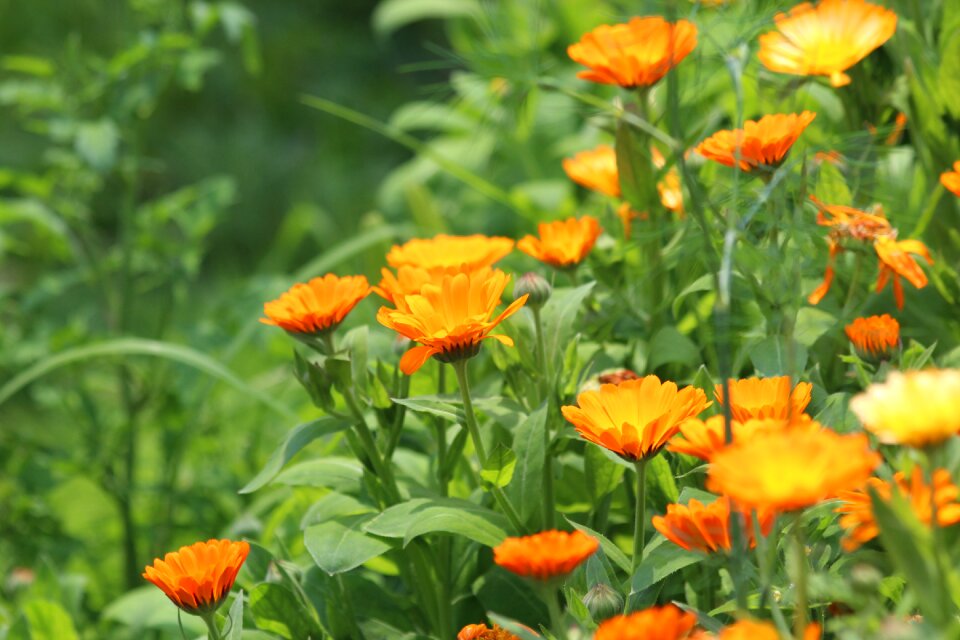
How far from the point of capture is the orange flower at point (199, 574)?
67 cm

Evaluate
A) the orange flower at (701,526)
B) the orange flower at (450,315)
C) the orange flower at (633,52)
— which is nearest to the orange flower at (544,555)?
the orange flower at (701,526)

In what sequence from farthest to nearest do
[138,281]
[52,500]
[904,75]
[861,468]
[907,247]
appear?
[52,500] → [138,281] → [904,75] → [907,247] → [861,468]

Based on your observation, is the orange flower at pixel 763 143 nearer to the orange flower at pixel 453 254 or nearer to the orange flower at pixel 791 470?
the orange flower at pixel 453 254

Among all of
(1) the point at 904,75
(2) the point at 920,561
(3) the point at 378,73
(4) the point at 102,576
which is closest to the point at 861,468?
(2) the point at 920,561

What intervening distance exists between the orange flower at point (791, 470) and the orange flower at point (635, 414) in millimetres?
170

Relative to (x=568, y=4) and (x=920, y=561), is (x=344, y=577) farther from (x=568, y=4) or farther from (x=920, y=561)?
(x=568, y=4)

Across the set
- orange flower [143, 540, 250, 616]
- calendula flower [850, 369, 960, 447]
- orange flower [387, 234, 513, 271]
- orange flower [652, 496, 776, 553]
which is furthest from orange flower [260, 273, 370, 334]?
calendula flower [850, 369, 960, 447]

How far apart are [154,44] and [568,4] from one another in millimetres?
691

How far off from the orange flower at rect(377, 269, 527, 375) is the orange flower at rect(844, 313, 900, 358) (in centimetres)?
24

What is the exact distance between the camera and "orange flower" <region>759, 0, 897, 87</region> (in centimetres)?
86

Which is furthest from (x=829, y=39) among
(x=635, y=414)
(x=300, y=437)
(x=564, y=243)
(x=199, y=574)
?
(x=199, y=574)

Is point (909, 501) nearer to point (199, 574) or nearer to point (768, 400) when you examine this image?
point (768, 400)

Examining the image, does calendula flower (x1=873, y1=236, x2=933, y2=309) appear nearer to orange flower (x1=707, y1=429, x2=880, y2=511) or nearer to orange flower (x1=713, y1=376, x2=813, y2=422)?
orange flower (x1=713, y1=376, x2=813, y2=422)

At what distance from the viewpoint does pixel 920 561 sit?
51cm
